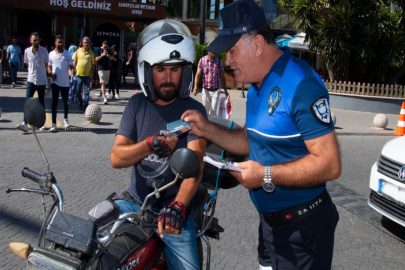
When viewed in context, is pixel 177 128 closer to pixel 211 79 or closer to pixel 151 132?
pixel 151 132

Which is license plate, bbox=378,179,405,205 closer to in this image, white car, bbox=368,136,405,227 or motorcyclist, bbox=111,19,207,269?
white car, bbox=368,136,405,227

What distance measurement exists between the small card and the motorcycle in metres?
0.25

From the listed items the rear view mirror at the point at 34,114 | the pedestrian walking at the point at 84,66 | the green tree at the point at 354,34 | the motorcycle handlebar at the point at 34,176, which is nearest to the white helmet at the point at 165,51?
the rear view mirror at the point at 34,114

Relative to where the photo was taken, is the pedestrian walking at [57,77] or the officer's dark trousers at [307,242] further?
the pedestrian walking at [57,77]

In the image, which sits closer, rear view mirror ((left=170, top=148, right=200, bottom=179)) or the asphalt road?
rear view mirror ((left=170, top=148, right=200, bottom=179))

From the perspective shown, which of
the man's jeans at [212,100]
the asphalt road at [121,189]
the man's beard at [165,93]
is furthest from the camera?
the man's jeans at [212,100]

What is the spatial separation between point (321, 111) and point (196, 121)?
73cm

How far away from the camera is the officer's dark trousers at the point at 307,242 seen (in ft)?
8.20

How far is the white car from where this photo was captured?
209 inches

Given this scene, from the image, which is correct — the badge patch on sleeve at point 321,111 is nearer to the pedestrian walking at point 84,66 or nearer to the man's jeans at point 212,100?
the man's jeans at point 212,100

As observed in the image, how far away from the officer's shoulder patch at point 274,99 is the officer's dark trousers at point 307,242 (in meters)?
0.57

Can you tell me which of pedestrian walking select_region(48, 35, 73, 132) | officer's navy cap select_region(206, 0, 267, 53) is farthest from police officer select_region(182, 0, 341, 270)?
pedestrian walking select_region(48, 35, 73, 132)

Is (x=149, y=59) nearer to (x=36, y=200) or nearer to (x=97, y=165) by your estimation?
(x=36, y=200)

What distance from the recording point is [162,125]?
2.92 metres
